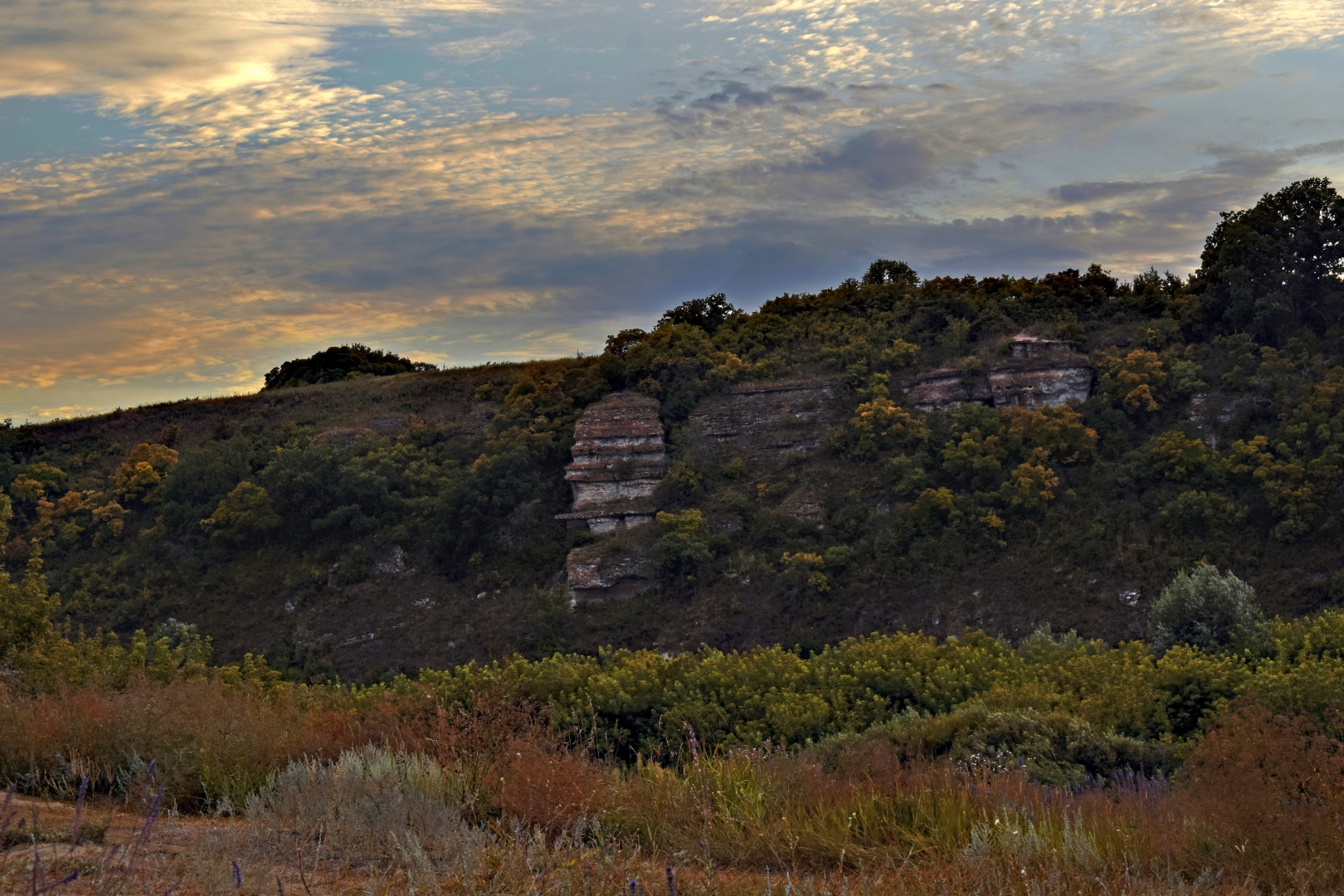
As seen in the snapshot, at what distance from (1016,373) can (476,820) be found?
84.5 feet

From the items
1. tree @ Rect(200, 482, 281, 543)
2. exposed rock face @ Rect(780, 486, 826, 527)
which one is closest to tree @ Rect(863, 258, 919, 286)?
exposed rock face @ Rect(780, 486, 826, 527)

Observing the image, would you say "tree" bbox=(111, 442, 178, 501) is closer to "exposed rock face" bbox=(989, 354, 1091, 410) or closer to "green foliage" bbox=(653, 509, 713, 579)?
"green foliage" bbox=(653, 509, 713, 579)

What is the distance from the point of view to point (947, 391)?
29188mm

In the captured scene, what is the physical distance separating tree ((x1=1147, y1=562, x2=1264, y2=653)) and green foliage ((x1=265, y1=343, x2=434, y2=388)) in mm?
38661

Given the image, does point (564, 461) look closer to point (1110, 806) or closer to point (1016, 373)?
point (1016, 373)

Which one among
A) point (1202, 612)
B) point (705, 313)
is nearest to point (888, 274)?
point (705, 313)

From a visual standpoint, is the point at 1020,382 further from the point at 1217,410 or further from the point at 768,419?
the point at 768,419

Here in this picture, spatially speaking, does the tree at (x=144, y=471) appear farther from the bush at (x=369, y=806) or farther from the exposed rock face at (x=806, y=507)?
the bush at (x=369, y=806)

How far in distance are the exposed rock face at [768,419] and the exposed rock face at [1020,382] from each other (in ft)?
9.36

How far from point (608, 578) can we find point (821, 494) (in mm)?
6504

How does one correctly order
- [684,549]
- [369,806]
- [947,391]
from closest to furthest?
[369,806] → [684,549] → [947,391]

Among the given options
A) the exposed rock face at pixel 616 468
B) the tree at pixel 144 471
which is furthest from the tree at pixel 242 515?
the exposed rock face at pixel 616 468

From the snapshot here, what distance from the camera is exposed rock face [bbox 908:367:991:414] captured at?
29.0 metres

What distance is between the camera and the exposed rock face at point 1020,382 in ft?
92.0
